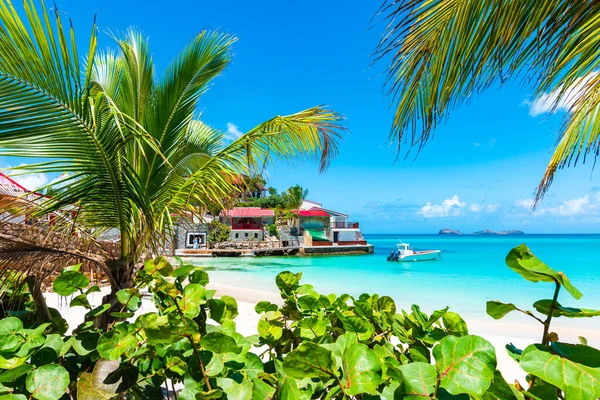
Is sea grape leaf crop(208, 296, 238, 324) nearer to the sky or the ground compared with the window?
nearer to the ground

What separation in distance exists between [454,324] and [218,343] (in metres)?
0.50

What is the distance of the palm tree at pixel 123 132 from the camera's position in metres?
1.71

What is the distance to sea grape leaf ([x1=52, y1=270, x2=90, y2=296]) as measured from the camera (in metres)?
0.81

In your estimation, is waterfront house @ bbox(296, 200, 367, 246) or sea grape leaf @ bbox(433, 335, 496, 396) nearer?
sea grape leaf @ bbox(433, 335, 496, 396)

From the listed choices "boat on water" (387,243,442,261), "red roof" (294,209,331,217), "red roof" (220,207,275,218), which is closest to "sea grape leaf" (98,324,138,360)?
"boat on water" (387,243,442,261)

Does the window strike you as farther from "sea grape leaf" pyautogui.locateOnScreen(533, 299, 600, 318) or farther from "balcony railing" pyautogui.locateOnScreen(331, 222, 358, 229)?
"sea grape leaf" pyautogui.locateOnScreen(533, 299, 600, 318)

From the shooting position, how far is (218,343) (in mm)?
595

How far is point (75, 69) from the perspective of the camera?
182cm

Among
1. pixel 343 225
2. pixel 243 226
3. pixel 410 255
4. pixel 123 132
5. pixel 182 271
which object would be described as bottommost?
pixel 410 255

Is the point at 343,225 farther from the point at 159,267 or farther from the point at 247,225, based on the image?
the point at 159,267

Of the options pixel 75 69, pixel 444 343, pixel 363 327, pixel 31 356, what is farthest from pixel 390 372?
pixel 75 69

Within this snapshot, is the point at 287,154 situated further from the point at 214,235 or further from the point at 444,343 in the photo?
the point at 214,235

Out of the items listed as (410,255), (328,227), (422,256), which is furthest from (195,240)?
(422,256)

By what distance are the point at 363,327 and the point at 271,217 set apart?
38.0m
